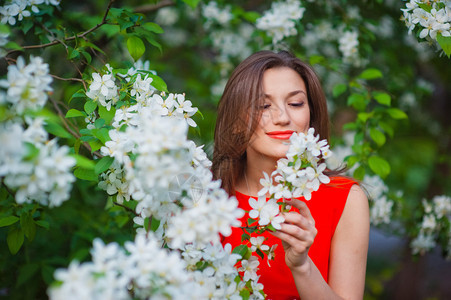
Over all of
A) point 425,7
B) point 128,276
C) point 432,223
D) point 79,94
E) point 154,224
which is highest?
point 425,7

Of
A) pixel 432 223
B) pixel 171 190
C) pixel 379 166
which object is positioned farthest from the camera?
pixel 432 223

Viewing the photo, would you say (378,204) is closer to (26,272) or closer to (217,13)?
(217,13)

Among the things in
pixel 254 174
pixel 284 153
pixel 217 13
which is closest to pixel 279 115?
pixel 284 153

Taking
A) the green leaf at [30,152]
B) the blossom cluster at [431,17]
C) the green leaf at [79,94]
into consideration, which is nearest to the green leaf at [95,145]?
the green leaf at [79,94]

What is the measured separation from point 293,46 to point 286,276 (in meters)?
1.94

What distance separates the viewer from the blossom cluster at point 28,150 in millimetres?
997

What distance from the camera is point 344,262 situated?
1.94 meters

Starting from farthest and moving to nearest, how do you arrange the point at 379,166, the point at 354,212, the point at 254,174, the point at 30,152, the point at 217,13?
the point at 217,13 → the point at 379,166 → the point at 254,174 → the point at 354,212 → the point at 30,152

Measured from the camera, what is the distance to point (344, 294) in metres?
1.89

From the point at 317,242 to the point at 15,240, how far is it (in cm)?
127

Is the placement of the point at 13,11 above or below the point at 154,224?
above

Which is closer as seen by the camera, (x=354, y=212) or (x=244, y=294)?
(x=244, y=294)

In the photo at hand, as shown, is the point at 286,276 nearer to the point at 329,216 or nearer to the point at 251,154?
the point at 329,216

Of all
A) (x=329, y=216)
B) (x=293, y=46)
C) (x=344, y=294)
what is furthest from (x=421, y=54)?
(x=344, y=294)
